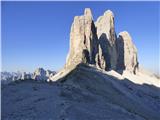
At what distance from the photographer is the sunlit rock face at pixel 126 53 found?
179375mm

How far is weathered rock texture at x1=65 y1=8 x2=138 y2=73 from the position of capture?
4988 inches

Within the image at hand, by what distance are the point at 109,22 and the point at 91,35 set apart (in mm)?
41539

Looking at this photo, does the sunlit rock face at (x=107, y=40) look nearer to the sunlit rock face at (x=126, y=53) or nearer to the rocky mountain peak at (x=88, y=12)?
the sunlit rock face at (x=126, y=53)

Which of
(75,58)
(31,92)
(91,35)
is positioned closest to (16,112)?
(31,92)

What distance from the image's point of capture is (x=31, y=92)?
5053 centimetres

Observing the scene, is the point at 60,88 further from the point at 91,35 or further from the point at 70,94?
the point at 91,35

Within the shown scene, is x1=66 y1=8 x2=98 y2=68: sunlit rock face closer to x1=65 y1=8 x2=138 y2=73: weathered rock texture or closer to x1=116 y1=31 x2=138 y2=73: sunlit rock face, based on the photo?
x1=65 y1=8 x2=138 y2=73: weathered rock texture

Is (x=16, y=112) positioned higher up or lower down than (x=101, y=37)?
lower down

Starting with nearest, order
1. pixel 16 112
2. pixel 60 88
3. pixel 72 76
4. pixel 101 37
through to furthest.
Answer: pixel 16 112, pixel 60 88, pixel 72 76, pixel 101 37

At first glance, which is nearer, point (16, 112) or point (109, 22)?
point (16, 112)

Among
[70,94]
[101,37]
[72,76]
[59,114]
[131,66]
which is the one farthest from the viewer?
[131,66]

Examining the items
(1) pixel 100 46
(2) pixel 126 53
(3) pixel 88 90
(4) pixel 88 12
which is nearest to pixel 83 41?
(4) pixel 88 12

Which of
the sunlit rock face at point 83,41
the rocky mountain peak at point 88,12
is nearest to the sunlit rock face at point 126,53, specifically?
the sunlit rock face at point 83,41

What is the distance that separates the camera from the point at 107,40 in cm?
16200
